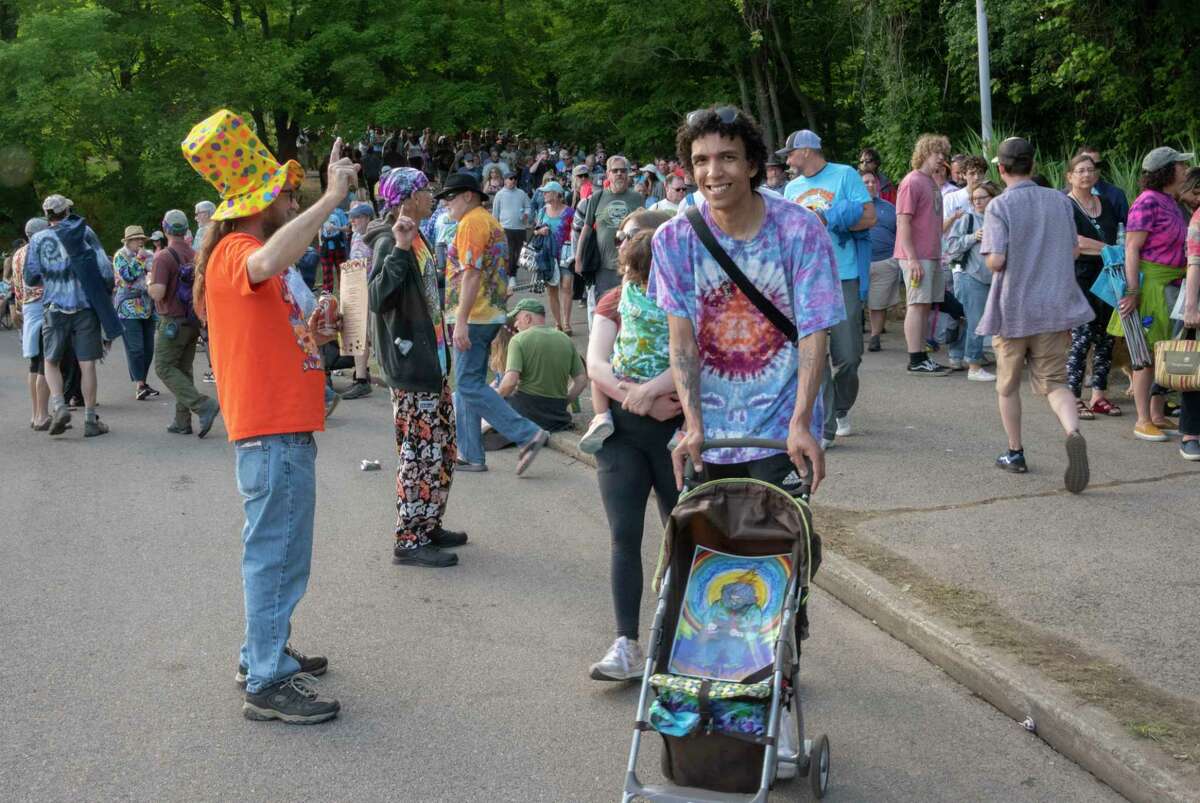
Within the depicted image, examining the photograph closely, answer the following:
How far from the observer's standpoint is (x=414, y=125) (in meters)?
43.8

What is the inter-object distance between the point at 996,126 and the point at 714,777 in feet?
59.2

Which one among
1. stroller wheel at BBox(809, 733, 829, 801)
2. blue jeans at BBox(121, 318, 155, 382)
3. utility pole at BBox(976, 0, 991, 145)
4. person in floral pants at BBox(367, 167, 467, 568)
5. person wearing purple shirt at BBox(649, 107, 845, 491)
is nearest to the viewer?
stroller wheel at BBox(809, 733, 829, 801)

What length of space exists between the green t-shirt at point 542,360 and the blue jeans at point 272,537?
5.31 metres

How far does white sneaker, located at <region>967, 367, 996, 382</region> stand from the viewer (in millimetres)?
11414

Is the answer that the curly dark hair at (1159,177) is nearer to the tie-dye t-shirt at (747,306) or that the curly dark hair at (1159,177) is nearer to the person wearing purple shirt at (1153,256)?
the person wearing purple shirt at (1153,256)

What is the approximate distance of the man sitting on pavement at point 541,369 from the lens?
10.4 m

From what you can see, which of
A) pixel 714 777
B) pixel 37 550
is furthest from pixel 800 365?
pixel 37 550

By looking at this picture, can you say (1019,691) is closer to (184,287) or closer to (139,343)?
(184,287)

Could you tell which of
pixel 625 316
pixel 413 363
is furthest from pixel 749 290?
pixel 413 363

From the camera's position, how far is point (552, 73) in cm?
4862

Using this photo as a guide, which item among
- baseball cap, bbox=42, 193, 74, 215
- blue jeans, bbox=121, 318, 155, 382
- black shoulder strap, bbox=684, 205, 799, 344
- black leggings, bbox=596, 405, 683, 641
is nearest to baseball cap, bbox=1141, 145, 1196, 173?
black leggings, bbox=596, 405, 683, 641

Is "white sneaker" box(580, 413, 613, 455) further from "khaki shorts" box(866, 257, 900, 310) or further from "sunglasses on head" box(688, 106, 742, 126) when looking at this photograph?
"khaki shorts" box(866, 257, 900, 310)

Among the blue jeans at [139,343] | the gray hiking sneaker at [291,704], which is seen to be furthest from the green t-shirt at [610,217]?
the gray hiking sneaker at [291,704]

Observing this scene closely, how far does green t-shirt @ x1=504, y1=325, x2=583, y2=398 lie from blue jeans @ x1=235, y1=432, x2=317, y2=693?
5315 millimetres
